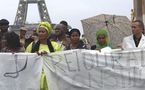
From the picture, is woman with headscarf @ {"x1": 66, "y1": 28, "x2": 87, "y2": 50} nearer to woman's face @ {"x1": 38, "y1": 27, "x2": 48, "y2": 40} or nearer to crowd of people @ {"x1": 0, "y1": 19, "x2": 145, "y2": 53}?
crowd of people @ {"x1": 0, "y1": 19, "x2": 145, "y2": 53}

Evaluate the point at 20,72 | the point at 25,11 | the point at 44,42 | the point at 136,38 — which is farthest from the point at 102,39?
the point at 25,11

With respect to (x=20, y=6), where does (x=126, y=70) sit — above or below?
below

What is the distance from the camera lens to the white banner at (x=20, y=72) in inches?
332

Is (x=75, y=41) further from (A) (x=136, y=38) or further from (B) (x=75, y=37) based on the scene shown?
(A) (x=136, y=38)

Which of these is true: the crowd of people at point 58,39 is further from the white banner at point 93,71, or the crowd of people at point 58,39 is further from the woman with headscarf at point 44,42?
the white banner at point 93,71

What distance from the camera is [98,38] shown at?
8.98 meters

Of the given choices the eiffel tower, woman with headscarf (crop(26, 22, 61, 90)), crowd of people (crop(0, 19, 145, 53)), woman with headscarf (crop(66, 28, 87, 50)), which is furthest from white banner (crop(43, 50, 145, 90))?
the eiffel tower

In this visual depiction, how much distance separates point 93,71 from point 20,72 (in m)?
1.17

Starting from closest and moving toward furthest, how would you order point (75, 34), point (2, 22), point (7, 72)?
point (7, 72) → point (75, 34) → point (2, 22)

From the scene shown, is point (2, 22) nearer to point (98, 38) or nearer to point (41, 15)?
point (98, 38)

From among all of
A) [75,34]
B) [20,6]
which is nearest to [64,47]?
[75,34]

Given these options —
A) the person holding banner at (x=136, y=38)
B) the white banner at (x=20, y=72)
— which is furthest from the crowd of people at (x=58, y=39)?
the white banner at (x=20, y=72)

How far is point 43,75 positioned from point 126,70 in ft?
4.40

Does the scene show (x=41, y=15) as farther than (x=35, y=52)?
Yes
